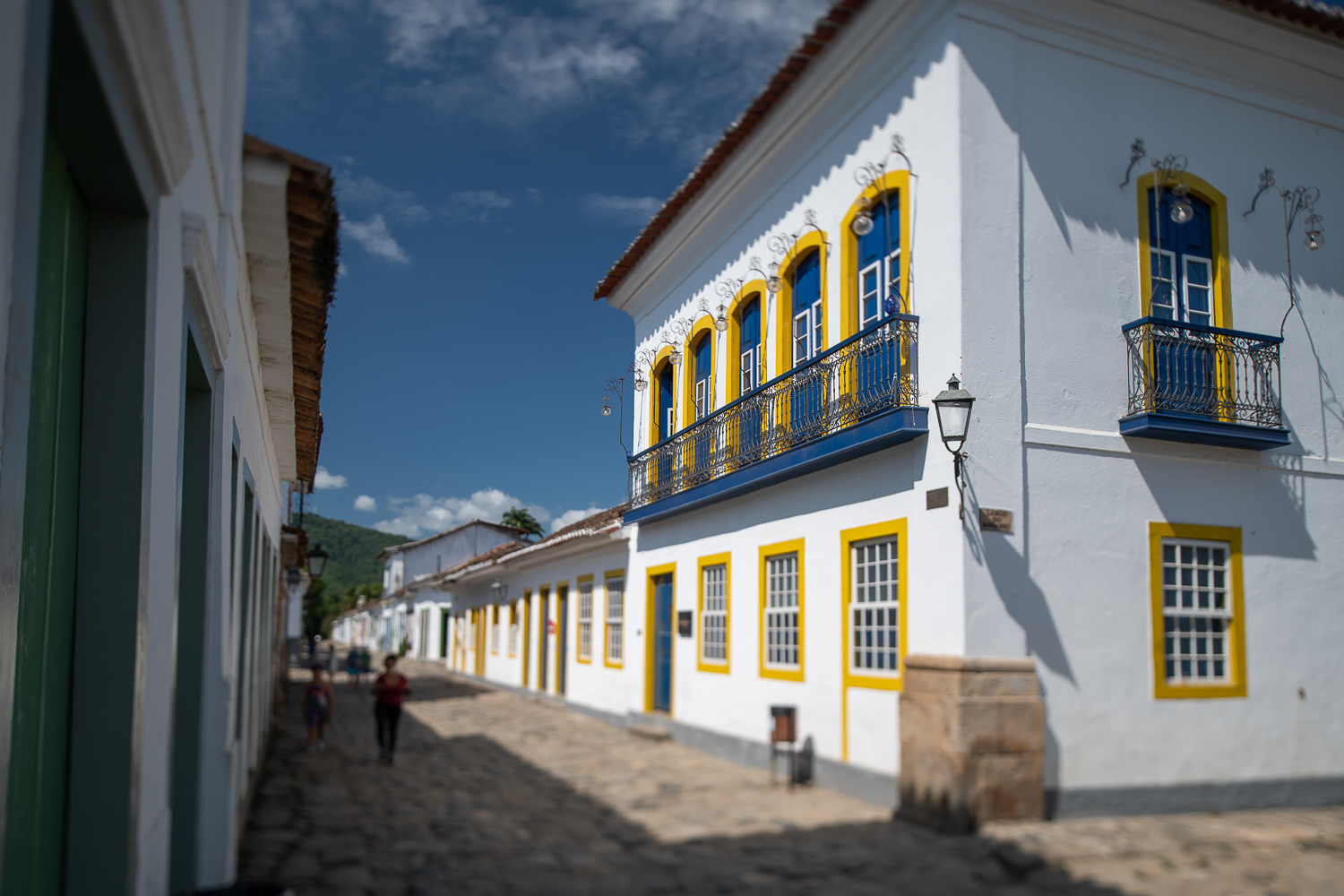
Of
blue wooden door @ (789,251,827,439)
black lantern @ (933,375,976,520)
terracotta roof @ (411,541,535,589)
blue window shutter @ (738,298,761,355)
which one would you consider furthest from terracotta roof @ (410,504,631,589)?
black lantern @ (933,375,976,520)

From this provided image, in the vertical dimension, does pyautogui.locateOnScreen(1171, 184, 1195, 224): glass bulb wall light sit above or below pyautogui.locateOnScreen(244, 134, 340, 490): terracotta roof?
above

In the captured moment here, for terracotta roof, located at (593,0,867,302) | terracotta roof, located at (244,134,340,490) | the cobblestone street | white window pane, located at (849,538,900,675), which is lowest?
the cobblestone street

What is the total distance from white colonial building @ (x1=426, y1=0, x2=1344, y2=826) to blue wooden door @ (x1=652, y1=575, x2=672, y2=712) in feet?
12.6

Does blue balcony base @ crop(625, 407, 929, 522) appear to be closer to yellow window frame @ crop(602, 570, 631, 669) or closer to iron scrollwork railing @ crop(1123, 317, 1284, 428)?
iron scrollwork railing @ crop(1123, 317, 1284, 428)

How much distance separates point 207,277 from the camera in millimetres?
3939

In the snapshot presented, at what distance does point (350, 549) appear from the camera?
111 m

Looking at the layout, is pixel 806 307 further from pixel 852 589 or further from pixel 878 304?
pixel 852 589

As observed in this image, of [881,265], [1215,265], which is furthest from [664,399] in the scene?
[1215,265]

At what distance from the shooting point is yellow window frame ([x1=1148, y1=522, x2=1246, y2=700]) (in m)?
9.53

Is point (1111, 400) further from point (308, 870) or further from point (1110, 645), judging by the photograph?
point (308, 870)

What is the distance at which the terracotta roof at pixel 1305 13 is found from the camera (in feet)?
33.0

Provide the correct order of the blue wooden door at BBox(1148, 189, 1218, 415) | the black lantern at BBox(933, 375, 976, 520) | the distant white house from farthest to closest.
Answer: the distant white house → the blue wooden door at BBox(1148, 189, 1218, 415) → the black lantern at BBox(933, 375, 976, 520)

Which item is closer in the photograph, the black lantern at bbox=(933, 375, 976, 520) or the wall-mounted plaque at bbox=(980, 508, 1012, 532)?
the black lantern at bbox=(933, 375, 976, 520)

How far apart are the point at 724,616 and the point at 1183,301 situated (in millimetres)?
6632
